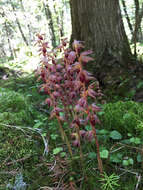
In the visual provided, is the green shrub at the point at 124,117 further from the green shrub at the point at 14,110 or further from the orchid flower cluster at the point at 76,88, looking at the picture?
the green shrub at the point at 14,110

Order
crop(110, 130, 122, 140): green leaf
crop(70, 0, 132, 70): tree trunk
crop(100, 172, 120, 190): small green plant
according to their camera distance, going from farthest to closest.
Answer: crop(70, 0, 132, 70): tree trunk
crop(110, 130, 122, 140): green leaf
crop(100, 172, 120, 190): small green plant

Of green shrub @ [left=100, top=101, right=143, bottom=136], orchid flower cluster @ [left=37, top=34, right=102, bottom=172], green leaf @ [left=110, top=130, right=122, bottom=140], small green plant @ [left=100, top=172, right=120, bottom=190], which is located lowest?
small green plant @ [left=100, top=172, right=120, bottom=190]

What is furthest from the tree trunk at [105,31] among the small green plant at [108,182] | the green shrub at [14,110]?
the small green plant at [108,182]

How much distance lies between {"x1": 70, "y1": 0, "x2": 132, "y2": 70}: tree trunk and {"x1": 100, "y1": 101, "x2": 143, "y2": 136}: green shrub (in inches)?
42.5

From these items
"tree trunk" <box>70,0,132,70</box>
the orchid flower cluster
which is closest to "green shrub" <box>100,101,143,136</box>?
the orchid flower cluster

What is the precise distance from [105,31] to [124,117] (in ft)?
5.86

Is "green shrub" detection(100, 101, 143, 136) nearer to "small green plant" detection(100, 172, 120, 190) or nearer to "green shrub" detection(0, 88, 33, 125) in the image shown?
"small green plant" detection(100, 172, 120, 190)

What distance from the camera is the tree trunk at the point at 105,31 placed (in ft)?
9.95

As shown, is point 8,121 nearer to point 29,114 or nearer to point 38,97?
point 29,114

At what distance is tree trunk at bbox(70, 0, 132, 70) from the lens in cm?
303

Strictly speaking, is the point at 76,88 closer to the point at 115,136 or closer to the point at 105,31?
the point at 115,136

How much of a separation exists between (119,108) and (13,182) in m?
1.45

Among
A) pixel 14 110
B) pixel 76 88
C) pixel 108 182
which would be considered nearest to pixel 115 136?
pixel 108 182

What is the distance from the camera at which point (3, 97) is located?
289 cm
